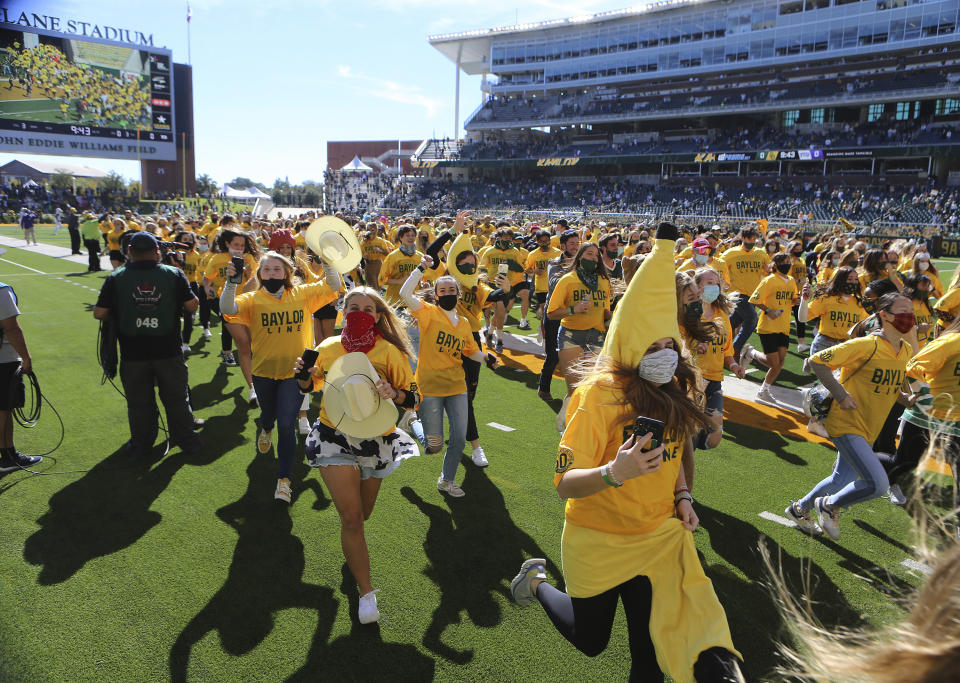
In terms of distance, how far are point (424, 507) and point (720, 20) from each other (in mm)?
60425

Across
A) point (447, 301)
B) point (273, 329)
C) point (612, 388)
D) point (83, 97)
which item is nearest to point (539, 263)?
point (447, 301)

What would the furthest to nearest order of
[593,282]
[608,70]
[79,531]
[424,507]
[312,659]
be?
[608,70]
[593,282]
[424,507]
[79,531]
[312,659]

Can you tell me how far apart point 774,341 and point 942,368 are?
3.75 metres

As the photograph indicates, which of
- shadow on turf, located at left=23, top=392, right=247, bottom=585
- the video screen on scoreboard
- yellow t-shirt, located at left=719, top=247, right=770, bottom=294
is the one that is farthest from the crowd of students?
the video screen on scoreboard

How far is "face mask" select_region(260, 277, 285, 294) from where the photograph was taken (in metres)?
5.02

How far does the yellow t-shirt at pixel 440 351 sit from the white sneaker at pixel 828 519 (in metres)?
2.77

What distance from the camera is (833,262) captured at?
35.1 ft

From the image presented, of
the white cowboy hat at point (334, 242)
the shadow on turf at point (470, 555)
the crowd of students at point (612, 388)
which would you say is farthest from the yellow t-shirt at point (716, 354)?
the white cowboy hat at point (334, 242)

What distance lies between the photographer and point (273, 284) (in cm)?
505

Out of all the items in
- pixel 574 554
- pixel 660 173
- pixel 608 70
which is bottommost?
pixel 574 554

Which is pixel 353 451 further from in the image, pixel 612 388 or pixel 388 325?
pixel 612 388

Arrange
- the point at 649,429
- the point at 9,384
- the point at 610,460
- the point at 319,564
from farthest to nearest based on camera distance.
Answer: the point at 9,384 → the point at 319,564 → the point at 610,460 → the point at 649,429

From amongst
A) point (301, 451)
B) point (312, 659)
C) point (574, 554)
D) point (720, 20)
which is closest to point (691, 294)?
point (574, 554)

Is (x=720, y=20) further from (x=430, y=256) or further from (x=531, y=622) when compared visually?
(x=531, y=622)
